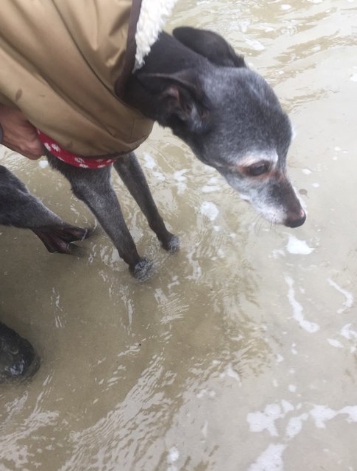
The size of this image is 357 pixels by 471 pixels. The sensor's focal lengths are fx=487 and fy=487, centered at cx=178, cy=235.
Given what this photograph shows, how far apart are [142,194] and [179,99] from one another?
113 centimetres

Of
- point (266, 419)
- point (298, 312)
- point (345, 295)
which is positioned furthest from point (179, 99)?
point (266, 419)

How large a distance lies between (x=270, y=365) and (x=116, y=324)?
1.07m

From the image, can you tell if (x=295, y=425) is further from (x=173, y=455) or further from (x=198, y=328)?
(x=198, y=328)

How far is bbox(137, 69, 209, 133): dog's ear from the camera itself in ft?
7.86

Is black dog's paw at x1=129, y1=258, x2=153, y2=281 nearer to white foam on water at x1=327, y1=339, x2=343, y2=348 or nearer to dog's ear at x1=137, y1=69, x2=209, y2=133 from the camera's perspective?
dog's ear at x1=137, y1=69, x2=209, y2=133

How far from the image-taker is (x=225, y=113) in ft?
8.57

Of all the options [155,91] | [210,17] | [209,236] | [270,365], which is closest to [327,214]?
[209,236]

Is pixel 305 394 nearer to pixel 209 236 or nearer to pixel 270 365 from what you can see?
pixel 270 365

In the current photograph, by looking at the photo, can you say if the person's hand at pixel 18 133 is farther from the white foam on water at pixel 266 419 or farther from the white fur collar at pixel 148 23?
the white foam on water at pixel 266 419

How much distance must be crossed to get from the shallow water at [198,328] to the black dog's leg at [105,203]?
0.50ft

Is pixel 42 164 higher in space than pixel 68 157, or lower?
lower

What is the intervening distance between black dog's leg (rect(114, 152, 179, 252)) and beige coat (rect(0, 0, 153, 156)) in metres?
0.85

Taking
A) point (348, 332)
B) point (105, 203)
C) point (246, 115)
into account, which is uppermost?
point (246, 115)

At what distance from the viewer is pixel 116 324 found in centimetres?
336
